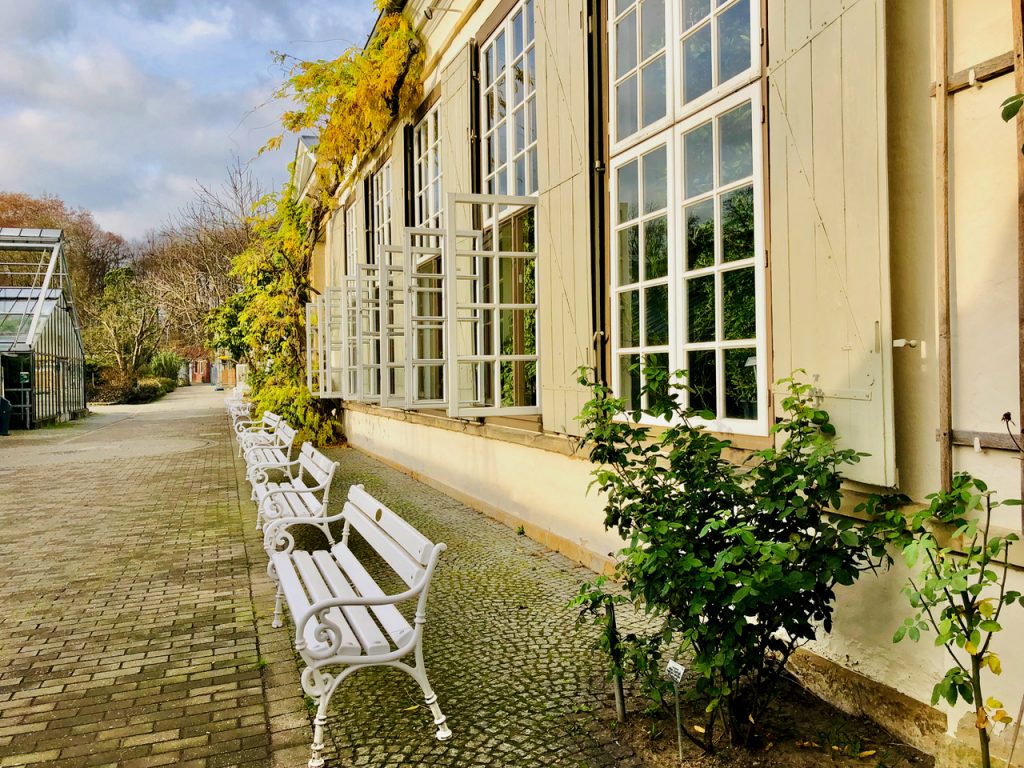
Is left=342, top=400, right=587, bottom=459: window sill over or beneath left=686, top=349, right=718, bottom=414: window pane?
beneath

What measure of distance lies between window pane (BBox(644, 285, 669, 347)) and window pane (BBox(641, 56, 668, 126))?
41.8 inches

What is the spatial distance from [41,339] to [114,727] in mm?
21783

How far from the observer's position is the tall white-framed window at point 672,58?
3.72 meters

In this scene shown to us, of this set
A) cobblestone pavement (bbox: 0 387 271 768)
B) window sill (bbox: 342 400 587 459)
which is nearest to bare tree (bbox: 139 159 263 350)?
cobblestone pavement (bbox: 0 387 271 768)

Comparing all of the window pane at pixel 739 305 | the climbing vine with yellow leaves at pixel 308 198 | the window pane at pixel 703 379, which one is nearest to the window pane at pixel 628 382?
the window pane at pixel 703 379

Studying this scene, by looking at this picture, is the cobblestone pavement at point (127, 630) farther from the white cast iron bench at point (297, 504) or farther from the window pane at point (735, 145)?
A: the window pane at point (735, 145)

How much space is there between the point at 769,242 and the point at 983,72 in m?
1.15

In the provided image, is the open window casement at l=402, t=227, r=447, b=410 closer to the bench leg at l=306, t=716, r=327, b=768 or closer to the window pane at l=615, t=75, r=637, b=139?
the window pane at l=615, t=75, r=637, b=139

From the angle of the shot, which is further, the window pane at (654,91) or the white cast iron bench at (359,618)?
the window pane at (654,91)

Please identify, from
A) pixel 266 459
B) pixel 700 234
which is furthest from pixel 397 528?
pixel 266 459

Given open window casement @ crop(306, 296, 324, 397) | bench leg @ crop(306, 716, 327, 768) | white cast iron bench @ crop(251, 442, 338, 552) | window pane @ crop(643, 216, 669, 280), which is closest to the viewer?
bench leg @ crop(306, 716, 327, 768)

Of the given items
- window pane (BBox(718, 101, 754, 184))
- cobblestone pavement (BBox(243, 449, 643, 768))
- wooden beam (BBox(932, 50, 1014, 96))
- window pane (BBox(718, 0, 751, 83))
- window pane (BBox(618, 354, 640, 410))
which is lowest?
cobblestone pavement (BBox(243, 449, 643, 768))

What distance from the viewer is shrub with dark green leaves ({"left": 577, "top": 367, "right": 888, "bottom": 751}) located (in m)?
2.37

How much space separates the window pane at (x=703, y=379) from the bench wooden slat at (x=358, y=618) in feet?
6.52
